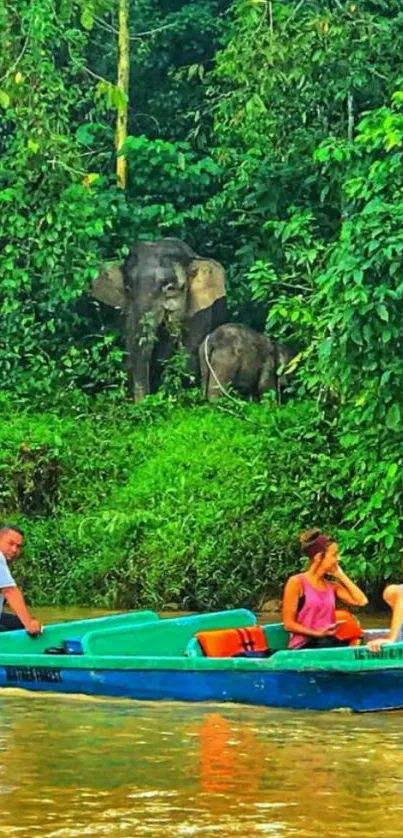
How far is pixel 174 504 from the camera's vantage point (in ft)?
54.0

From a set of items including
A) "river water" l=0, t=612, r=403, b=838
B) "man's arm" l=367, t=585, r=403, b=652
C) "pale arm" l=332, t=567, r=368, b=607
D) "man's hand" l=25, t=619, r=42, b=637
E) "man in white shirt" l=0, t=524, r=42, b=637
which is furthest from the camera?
"man's hand" l=25, t=619, r=42, b=637

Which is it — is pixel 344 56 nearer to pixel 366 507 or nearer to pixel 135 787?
pixel 366 507

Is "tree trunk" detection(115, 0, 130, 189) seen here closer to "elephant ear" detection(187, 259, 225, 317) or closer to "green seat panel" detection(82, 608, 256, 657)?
"elephant ear" detection(187, 259, 225, 317)

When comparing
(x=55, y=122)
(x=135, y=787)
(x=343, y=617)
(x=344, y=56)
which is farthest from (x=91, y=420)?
(x=135, y=787)

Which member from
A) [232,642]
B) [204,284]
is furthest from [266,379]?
[232,642]

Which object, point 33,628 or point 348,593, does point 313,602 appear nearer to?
point 348,593

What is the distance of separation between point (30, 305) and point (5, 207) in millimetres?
1278

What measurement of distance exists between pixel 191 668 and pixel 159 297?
9.75 metres

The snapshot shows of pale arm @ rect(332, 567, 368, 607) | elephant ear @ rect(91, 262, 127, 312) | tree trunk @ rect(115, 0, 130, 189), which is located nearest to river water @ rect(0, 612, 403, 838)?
pale arm @ rect(332, 567, 368, 607)

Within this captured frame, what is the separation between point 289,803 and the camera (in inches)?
302

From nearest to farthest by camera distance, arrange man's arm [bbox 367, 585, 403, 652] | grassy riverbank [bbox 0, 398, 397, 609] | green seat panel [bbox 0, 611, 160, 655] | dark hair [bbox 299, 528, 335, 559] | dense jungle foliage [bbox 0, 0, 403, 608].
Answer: man's arm [bbox 367, 585, 403, 652]
dark hair [bbox 299, 528, 335, 559]
green seat panel [bbox 0, 611, 160, 655]
dense jungle foliage [bbox 0, 0, 403, 608]
grassy riverbank [bbox 0, 398, 397, 609]

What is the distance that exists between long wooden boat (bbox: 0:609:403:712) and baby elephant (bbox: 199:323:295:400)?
796cm

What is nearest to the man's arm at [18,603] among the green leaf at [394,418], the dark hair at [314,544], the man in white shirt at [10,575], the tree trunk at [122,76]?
the man in white shirt at [10,575]

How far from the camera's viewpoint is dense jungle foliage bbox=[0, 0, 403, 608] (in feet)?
48.0
